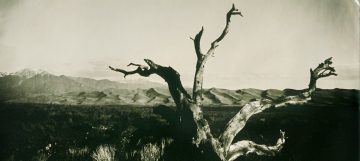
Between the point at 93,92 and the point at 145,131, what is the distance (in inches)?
87.7

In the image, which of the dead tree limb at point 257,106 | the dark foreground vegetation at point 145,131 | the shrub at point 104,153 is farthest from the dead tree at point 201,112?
the shrub at point 104,153

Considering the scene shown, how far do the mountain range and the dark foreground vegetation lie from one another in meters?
0.28

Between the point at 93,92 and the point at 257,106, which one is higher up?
the point at 93,92

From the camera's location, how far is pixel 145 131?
27.7 ft

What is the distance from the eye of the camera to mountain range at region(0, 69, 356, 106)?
8445mm

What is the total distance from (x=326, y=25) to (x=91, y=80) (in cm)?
630

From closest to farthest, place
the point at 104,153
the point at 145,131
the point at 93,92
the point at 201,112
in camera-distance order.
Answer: the point at 104,153, the point at 201,112, the point at 145,131, the point at 93,92

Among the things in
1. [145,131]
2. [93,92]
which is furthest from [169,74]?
[93,92]

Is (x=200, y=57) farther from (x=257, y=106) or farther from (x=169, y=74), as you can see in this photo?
(x=257, y=106)

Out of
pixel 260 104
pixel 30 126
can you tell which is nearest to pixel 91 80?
pixel 30 126

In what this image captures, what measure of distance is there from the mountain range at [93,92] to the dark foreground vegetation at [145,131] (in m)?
0.28

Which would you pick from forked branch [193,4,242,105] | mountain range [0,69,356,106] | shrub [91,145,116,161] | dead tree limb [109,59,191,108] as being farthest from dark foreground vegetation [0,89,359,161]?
forked branch [193,4,242,105]

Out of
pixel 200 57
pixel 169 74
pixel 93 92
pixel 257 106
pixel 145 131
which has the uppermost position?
pixel 200 57

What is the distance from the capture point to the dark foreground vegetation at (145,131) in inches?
309
